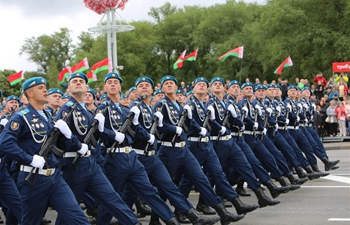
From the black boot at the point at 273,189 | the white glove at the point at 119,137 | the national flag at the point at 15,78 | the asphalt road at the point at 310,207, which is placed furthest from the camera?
the national flag at the point at 15,78

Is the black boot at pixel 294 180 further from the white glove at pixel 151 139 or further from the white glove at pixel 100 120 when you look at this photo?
the white glove at pixel 100 120

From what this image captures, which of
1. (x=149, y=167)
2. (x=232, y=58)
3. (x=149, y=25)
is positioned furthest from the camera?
(x=149, y=25)

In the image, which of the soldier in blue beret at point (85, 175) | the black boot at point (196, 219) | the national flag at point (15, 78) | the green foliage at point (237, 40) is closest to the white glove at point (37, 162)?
the soldier in blue beret at point (85, 175)

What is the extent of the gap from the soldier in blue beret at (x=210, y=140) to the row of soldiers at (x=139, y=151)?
0.05 ft

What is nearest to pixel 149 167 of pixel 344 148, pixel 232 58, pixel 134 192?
pixel 134 192

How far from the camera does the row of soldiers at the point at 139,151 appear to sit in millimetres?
6918

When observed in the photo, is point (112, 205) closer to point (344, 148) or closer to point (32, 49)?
point (344, 148)

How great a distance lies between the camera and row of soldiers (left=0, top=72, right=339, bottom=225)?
272 inches

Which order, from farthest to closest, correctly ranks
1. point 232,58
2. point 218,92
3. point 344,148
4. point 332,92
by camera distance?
point 232,58 → point 332,92 → point 344,148 → point 218,92

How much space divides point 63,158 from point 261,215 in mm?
3887

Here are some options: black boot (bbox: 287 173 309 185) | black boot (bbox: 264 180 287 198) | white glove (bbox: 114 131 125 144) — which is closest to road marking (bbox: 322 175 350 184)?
black boot (bbox: 287 173 309 185)

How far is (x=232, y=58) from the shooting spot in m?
Result: 58.0

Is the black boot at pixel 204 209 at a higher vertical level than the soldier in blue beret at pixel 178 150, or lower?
lower

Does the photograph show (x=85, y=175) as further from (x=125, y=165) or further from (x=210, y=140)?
(x=210, y=140)
